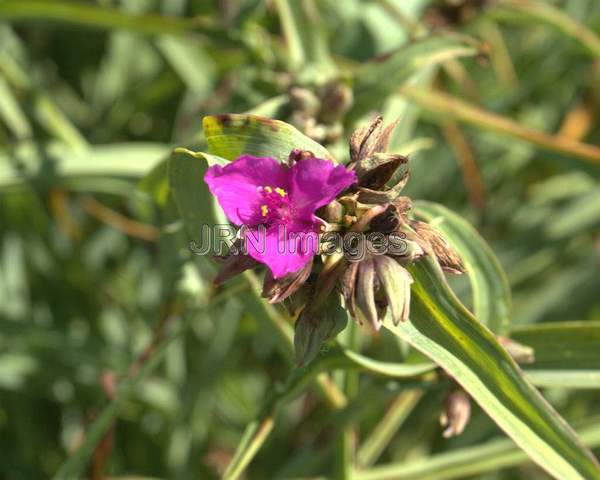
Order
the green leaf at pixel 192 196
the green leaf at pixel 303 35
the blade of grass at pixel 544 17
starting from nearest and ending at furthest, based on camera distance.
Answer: the green leaf at pixel 192 196
the green leaf at pixel 303 35
the blade of grass at pixel 544 17

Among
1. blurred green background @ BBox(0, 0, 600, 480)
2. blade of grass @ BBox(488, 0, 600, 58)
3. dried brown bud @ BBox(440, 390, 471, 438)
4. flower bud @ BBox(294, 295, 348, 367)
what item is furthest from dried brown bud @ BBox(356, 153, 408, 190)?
blade of grass @ BBox(488, 0, 600, 58)

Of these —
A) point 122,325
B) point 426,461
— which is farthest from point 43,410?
point 426,461

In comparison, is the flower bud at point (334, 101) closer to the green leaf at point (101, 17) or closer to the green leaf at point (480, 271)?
the green leaf at point (480, 271)

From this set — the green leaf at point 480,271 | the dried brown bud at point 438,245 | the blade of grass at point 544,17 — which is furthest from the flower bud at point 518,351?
the blade of grass at point 544,17

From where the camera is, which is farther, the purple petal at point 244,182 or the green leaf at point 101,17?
the green leaf at point 101,17

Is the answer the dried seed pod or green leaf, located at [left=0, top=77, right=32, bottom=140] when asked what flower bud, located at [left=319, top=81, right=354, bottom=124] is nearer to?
the dried seed pod

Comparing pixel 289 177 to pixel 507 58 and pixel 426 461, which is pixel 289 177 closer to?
pixel 426 461

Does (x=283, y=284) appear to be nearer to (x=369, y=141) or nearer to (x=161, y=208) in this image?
(x=369, y=141)

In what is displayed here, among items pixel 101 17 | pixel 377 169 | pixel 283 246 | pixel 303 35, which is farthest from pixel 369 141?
pixel 101 17
